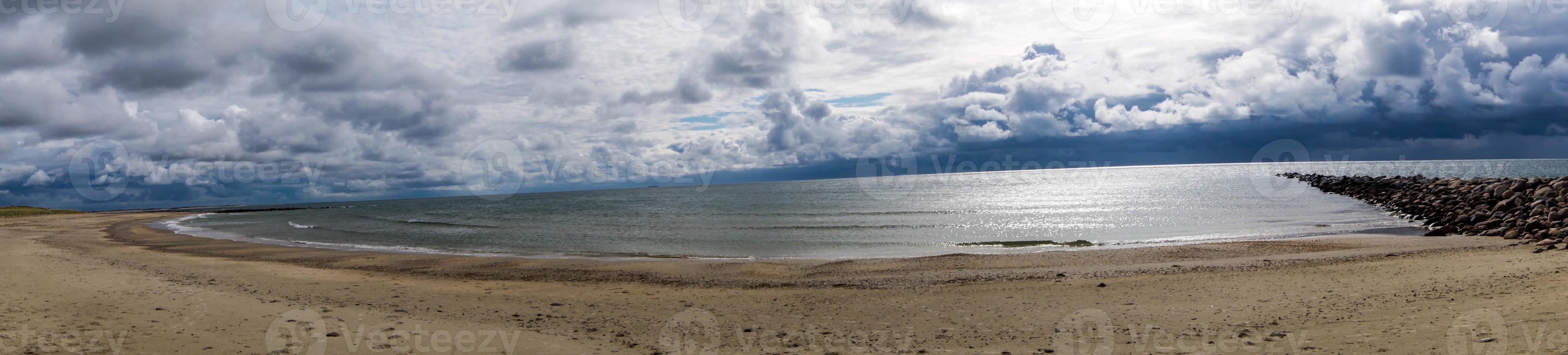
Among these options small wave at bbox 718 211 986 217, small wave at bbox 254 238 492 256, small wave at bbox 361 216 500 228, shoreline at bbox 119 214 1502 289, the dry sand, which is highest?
the dry sand

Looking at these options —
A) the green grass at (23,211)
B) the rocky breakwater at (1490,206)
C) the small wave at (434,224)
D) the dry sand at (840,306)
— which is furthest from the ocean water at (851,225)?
the green grass at (23,211)

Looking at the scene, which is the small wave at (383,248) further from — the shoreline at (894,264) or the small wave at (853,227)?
the small wave at (853,227)

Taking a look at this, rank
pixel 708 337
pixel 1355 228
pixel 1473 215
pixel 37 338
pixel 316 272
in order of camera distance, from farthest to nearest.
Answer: pixel 1355 228
pixel 1473 215
pixel 316 272
pixel 708 337
pixel 37 338

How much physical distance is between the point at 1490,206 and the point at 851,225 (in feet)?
92.4

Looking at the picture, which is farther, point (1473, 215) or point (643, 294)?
point (1473, 215)

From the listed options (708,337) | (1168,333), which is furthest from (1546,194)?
(708,337)

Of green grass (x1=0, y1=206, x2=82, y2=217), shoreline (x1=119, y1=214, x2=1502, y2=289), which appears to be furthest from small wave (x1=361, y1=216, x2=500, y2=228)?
green grass (x1=0, y1=206, x2=82, y2=217)

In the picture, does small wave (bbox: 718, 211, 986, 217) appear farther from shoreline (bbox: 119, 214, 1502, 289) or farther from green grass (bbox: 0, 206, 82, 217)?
green grass (bbox: 0, 206, 82, 217)

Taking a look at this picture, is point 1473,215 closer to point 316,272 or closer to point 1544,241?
point 1544,241

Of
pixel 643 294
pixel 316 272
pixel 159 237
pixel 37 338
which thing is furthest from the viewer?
pixel 159 237

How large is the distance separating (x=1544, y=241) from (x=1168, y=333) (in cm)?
1585

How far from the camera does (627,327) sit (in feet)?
37.0

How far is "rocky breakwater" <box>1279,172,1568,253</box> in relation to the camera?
2039 centimetres

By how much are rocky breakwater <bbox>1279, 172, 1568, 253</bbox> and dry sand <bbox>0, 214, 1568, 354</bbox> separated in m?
1.39
